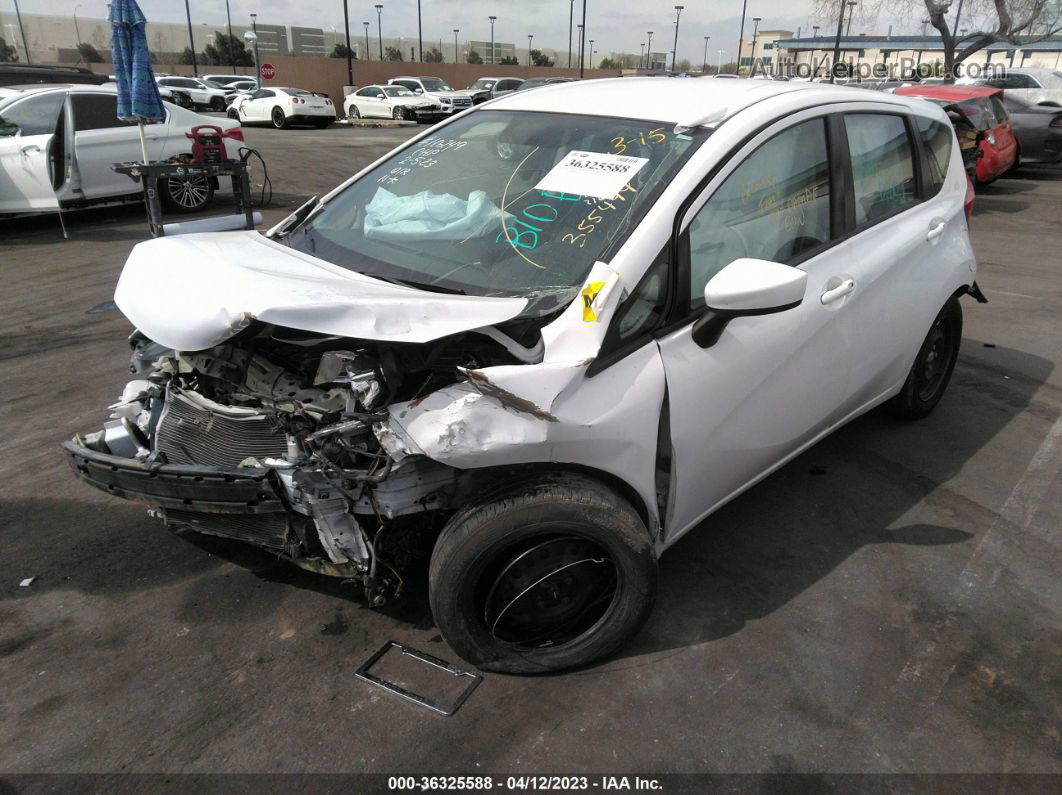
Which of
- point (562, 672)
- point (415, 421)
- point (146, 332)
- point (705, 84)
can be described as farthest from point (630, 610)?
point (705, 84)

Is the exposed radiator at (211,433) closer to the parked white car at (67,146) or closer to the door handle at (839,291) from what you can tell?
the door handle at (839,291)

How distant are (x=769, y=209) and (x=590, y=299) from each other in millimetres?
1016

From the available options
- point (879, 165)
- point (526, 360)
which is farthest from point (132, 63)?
point (526, 360)

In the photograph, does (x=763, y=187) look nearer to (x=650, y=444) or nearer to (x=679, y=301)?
(x=679, y=301)

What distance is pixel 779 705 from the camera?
250 cm

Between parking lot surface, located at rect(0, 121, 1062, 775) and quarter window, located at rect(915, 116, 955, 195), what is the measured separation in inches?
54.8

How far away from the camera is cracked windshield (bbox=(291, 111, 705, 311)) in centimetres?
264

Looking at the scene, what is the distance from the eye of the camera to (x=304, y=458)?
2.33 meters

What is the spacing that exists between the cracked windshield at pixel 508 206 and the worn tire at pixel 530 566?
0.64 metres

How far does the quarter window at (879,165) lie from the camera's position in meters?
3.39

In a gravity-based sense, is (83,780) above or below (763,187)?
below

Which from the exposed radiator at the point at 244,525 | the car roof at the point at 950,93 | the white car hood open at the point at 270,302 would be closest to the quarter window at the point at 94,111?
the white car hood open at the point at 270,302

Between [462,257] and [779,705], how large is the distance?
1853 millimetres

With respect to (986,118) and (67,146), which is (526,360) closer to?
(67,146)
